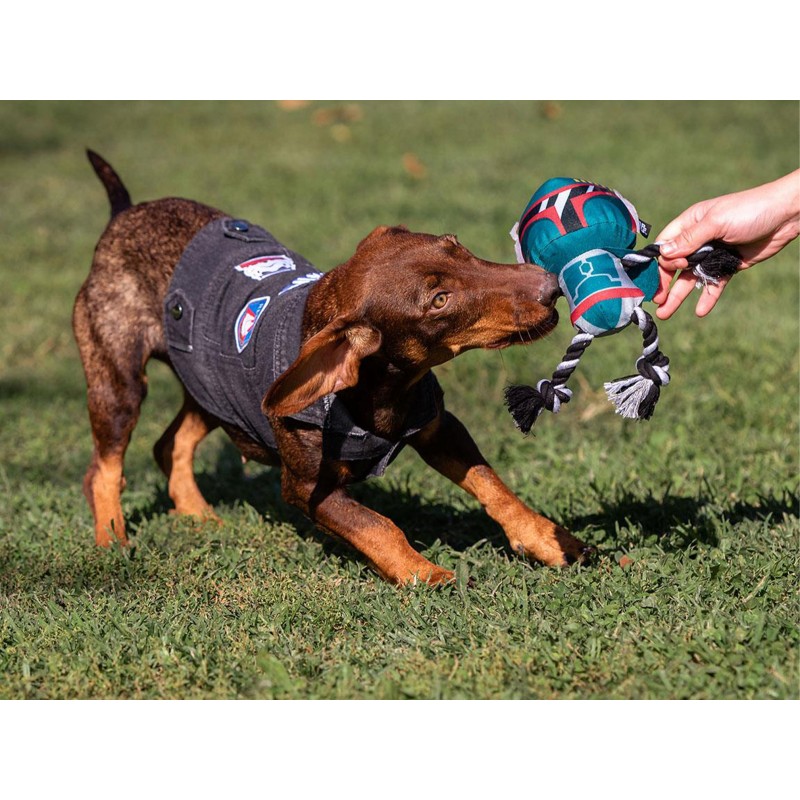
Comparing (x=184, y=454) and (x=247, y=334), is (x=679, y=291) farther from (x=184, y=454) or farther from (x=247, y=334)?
(x=184, y=454)

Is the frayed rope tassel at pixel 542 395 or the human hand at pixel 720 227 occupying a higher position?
the human hand at pixel 720 227

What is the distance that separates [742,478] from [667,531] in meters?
0.89

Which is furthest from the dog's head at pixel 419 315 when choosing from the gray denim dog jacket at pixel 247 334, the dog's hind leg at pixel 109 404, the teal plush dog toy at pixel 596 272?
the dog's hind leg at pixel 109 404

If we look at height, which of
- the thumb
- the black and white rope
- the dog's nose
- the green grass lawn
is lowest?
the green grass lawn

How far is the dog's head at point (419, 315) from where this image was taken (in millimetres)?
4434

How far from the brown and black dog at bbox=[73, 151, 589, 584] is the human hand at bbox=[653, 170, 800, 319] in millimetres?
619

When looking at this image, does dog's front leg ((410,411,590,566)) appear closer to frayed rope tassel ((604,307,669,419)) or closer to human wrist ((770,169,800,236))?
frayed rope tassel ((604,307,669,419))

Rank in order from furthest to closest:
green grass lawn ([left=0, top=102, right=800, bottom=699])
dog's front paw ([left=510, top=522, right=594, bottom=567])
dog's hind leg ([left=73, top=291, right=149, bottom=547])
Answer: dog's hind leg ([left=73, top=291, right=149, bottom=547])
dog's front paw ([left=510, top=522, right=594, bottom=567])
green grass lawn ([left=0, top=102, right=800, bottom=699])

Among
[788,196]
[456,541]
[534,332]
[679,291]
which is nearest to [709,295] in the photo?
[679,291]

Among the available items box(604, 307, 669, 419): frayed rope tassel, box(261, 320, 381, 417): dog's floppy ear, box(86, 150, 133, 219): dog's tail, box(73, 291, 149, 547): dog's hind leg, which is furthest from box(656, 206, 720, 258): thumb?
box(86, 150, 133, 219): dog's tail

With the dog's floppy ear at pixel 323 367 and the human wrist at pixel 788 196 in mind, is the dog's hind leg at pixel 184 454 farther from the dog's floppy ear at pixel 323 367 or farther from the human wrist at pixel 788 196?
the human wrist at pixel 788 196

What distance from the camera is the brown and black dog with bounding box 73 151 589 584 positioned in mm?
4484

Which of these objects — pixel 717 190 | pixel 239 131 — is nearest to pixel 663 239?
pixel 717 190

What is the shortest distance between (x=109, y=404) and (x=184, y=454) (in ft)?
2.13
